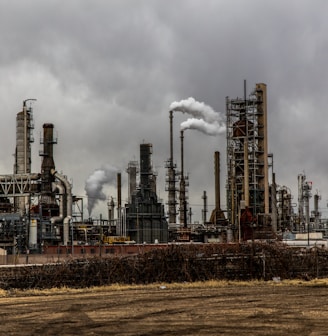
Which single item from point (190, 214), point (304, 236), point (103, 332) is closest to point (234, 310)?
point (103, 332)

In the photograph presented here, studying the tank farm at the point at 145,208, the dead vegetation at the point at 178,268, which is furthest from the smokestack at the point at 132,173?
the dead vegetation at the point at 178,268

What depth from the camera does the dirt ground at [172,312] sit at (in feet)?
54.2

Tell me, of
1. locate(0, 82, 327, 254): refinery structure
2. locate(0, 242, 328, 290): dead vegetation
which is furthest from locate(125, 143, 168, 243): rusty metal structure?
locate(0, 242, 328, 290): dead vegetation

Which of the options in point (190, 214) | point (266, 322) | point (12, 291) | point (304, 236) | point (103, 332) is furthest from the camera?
point (190, 214)

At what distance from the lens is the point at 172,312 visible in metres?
19.6

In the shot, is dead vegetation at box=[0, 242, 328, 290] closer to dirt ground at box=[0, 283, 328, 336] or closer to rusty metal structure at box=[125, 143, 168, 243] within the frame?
dirt ground at box=[0, 283, 328, 336]

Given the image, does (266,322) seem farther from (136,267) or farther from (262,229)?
(262,229)

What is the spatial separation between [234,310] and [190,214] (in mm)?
91277

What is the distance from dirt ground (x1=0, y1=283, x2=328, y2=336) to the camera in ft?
54.2

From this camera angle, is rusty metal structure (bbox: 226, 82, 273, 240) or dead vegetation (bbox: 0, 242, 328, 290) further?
rusty metal structure (bbox: 226, 82, 273, 240)

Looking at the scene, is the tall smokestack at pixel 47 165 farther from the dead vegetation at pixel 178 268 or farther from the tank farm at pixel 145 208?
the dead vegetation at pixel 178 268

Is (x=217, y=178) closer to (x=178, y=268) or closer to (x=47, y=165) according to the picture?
(x=47, y=165)

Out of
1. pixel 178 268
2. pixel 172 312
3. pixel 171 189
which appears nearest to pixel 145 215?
pixel 171 189

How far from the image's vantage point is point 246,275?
31.7 metres
